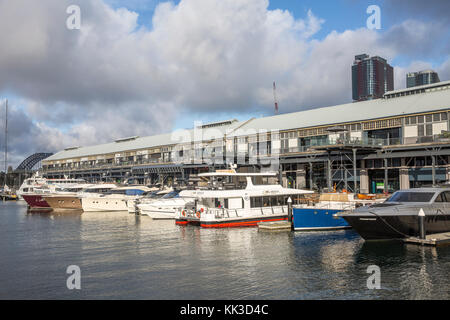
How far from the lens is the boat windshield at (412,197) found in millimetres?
28934

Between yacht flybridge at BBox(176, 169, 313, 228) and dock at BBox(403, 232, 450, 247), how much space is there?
14011 millimetres

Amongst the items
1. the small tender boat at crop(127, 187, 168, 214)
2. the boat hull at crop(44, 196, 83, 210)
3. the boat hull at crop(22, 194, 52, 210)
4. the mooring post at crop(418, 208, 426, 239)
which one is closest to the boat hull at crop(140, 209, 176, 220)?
the small tender boat at crop(127, 187, 168, 214)

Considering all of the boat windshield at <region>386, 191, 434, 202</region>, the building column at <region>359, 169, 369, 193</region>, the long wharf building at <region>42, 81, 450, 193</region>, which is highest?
the long wharf building at <region>42, 81, 450, 193</region>

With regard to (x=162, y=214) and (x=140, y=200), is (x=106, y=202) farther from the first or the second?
(x=162, y=214)

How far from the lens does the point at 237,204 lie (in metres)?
39.3

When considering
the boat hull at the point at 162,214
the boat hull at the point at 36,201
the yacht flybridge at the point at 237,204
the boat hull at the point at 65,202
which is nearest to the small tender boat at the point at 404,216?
the yacht flybridge at the point at 237,204

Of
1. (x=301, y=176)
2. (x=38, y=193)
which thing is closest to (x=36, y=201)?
(x=38, y=193)

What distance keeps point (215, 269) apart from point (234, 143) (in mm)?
56047

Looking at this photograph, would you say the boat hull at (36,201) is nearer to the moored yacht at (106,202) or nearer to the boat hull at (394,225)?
the moored yacht at (106,202)

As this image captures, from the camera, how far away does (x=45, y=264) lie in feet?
78.7

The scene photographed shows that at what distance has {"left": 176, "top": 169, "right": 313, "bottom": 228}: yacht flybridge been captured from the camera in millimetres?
38500

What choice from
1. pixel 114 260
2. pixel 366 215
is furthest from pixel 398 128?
pixel 114 260

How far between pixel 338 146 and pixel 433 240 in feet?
81.7

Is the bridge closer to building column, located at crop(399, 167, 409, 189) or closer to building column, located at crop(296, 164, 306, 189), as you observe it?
building column, located at crop(296, 164, 306, 189)
